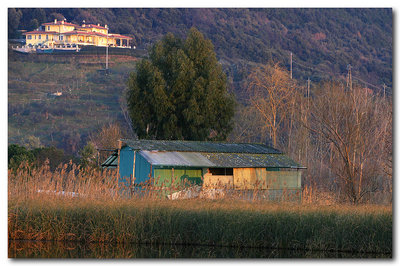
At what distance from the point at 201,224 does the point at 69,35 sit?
5580 centimetres

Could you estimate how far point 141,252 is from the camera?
50.9ft

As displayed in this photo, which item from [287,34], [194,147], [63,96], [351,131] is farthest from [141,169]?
[63,96]

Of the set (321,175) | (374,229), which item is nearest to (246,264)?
(374,229)

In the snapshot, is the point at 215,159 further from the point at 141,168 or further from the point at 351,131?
the point at 351,131

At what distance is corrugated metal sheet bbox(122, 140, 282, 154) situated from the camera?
26.0 meters

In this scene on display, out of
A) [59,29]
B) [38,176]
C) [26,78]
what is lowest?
[38,176]

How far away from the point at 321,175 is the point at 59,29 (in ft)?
138

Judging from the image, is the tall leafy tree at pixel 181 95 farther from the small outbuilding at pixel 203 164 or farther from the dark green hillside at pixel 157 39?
the dark green hillside at pixel 157 39

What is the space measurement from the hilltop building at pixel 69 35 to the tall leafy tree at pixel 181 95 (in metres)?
28.9

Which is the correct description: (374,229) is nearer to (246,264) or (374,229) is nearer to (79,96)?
(246,264)

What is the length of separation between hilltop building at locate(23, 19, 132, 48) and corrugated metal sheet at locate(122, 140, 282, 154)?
1470 inches

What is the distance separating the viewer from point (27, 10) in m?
64.0

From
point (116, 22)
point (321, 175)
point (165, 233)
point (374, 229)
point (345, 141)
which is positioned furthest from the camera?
point (116, 22)

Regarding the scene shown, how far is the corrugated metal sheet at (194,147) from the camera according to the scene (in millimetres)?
26031
